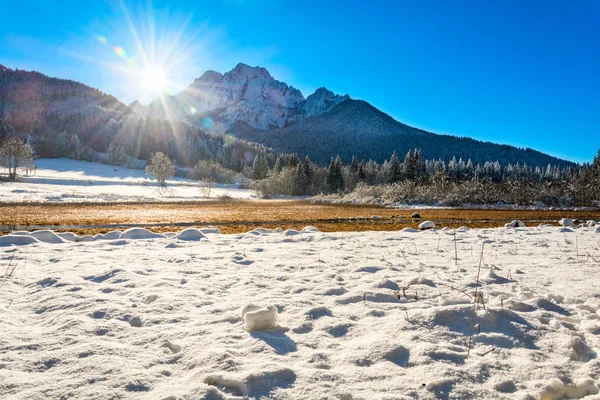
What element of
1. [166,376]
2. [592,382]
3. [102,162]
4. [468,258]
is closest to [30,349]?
[166,376]

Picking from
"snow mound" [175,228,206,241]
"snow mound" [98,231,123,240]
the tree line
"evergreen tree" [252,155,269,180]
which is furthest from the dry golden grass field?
"evergreen tree" [252,155,269,180]

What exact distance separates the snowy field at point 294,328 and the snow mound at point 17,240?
1737 mm

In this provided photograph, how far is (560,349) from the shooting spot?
3.32 metres

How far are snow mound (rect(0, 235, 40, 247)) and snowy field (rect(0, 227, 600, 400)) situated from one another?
174cm

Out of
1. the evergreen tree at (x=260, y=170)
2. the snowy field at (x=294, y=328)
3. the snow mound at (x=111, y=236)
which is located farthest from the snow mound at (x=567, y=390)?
the evergreen tree at (x=260, y=170)

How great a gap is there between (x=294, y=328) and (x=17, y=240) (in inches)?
386

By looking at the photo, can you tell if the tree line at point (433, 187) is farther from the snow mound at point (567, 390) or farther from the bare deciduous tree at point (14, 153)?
the bare deciduous tree at point (14, 153)

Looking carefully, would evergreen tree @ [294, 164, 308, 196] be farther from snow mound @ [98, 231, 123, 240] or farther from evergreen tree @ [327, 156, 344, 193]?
snow mound @ [98, 231, 123, 240]

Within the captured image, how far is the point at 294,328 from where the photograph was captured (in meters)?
3.83

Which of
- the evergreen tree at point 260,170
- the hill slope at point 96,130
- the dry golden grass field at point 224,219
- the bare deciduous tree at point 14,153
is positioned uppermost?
the hill slope at point 96,130

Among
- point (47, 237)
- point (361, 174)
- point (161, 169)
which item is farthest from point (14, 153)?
point (361, 174)

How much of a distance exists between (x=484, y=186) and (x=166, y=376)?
163 ft

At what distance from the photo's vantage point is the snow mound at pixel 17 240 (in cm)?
871

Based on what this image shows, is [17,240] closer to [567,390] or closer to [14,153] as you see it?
[567,390]
